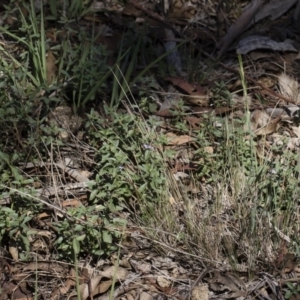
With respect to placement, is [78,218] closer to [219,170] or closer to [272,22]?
[219,170]

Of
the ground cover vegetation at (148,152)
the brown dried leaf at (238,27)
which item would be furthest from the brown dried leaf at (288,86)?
the brown dried leaf at (238,27)

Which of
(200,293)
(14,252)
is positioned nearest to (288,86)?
(200,293)

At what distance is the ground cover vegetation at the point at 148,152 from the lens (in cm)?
339

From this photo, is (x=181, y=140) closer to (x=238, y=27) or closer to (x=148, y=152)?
(x=148, y=152)

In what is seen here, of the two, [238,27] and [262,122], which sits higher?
[238,27]

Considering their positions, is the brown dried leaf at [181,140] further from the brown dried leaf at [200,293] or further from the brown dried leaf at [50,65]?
the brown dried leaf at [200,293]

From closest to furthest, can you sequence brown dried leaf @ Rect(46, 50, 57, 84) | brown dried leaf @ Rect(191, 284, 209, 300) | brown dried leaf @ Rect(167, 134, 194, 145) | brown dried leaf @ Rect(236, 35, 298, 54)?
brown dried leaf @ Rect(191, 284, 209, 300), brown dried leaf @ Rect(167, 134, 194, 145), brown dried leaf @ Rect(46, 50, 57, 84), brown dried leaf @ Rect(236, 35, 298, 54)

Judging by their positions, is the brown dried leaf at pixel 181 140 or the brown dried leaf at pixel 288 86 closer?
the brown dried leaf at pixel 181 140

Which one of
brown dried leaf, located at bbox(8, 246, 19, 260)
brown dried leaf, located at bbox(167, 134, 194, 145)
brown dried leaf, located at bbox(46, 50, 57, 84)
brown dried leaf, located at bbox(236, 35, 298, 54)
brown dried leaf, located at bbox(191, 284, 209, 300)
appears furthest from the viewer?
brown dried leaf, located at bbox(236, 35, 298, 54)

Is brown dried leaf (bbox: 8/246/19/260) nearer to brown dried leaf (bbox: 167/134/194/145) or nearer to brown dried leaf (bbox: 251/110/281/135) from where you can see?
brown dried leaf (bbox: 167/134/194/145)

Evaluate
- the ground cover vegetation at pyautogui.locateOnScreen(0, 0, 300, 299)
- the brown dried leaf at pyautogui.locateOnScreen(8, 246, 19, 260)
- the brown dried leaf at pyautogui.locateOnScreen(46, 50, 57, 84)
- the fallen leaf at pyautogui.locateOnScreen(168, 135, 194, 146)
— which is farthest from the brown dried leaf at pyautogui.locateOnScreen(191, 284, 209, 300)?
the brown dried leaf at pyautogui.locateOnScreen(46, 50, 57, 84)

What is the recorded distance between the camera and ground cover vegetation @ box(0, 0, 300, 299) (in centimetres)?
339

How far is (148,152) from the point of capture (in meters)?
3.67

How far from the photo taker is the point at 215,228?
3.41 m
